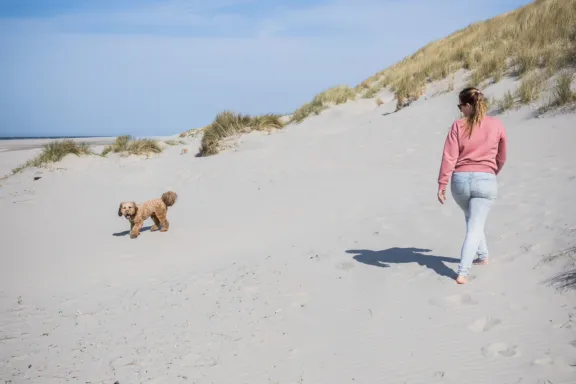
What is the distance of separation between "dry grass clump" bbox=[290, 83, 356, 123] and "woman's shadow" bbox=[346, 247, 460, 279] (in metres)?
12.4

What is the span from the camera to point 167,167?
552 inches

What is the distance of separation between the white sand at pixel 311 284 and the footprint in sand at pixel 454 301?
0.05ft

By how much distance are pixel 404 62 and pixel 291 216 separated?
19179 millimetres

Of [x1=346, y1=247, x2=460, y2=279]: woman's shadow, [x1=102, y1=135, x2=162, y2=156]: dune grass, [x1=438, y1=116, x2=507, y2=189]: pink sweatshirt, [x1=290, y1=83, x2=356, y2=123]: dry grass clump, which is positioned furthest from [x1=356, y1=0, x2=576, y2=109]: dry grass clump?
[x1=438, y1=116, x2=507, y2=189]: pink sweatshirt

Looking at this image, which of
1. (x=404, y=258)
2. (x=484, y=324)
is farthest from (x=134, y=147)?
(x=484, y=324)

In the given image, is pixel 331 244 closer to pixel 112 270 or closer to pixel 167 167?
pixel 112 270

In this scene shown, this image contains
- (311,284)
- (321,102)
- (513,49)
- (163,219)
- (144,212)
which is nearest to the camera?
(311,284)

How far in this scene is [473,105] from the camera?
4164mm

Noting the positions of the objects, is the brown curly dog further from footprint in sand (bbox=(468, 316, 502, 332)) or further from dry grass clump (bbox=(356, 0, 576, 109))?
dry grass clump (bbox=(356, 0, 576, 109))

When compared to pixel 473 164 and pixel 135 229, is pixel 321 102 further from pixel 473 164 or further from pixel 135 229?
pixel 473 164

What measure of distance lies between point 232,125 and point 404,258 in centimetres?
1154

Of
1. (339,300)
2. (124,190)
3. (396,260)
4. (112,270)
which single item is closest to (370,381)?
(339,300)

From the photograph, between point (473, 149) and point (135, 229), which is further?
point (135, 229)

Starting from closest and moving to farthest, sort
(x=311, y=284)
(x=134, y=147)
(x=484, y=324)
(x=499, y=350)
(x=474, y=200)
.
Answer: (x=499, y=350)
(x=484, y=324)
(x=474, y=200)
(x=311, y=284)
(x=134, y=147)
